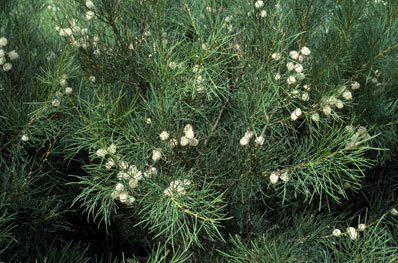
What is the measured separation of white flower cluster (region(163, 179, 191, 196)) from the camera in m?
0.72

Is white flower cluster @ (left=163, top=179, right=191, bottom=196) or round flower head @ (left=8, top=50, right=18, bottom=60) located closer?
white flower cluster @ (left=163, top=179, right=191, bottom=196)

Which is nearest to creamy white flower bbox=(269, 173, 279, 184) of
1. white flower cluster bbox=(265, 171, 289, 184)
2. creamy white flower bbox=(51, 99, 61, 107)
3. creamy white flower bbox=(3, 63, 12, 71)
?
white flower cluster bbox=(265, 171, 289, 184)

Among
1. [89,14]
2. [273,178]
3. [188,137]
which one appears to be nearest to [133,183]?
[188,137]

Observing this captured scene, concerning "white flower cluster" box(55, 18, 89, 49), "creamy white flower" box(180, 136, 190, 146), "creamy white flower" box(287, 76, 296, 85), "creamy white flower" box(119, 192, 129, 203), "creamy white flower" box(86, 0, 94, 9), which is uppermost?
"creamy white flower" box(86, 0, 94, 9)

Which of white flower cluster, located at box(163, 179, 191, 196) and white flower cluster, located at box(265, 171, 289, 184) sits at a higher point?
white flower cluster, located at box(163, 179, 191, 196)

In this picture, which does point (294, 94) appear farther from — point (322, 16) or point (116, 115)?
point (116, 115)

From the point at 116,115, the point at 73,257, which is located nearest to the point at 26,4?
the point at 116,115

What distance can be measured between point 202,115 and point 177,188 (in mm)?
141

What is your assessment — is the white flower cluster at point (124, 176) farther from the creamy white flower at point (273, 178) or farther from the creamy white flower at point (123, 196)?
the creamy white flower at point (273, 178)

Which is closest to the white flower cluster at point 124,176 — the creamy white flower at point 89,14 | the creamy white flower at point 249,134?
the creamy white flower at point 249,134

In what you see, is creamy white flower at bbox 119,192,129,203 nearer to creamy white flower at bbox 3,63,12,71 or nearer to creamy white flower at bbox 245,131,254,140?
creamy white flower at bbox 245,131,254,140

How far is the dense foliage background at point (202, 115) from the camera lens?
76 cm

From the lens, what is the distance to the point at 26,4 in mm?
1077

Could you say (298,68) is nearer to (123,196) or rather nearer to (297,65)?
(297,65)
